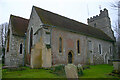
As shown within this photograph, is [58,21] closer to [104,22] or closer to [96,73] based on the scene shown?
[96,73]

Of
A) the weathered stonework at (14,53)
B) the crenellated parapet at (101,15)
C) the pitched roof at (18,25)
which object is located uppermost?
the crenellated parapet at (101,15)

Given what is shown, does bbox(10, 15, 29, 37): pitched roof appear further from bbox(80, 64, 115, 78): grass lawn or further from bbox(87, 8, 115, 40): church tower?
bbox(87, 8, 115, 40): church tower

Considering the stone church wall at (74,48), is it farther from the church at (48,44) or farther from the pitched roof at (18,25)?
the pitched roof at (18,25)

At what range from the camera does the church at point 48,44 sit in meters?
15.2

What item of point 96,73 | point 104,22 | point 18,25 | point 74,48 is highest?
point 104,22

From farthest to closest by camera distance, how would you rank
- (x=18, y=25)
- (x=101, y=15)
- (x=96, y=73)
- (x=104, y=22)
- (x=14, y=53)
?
(x=101, y=15)
(x=104, y=22)
(x=18, y=25)
(x=14, y=53)
(x=96, y=73)

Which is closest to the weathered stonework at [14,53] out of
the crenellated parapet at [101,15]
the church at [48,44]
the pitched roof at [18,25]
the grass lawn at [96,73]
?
the church at [48,44]

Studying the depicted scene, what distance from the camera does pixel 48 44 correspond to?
49.3 ft

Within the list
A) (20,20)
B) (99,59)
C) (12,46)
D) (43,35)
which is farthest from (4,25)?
(99,59)

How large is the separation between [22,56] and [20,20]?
8326 mm

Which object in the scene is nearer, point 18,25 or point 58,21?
point 58,21

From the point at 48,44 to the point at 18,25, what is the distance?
33.6 feet

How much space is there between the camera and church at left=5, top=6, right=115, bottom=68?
49.9 feet

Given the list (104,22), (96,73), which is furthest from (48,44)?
(104,22)
